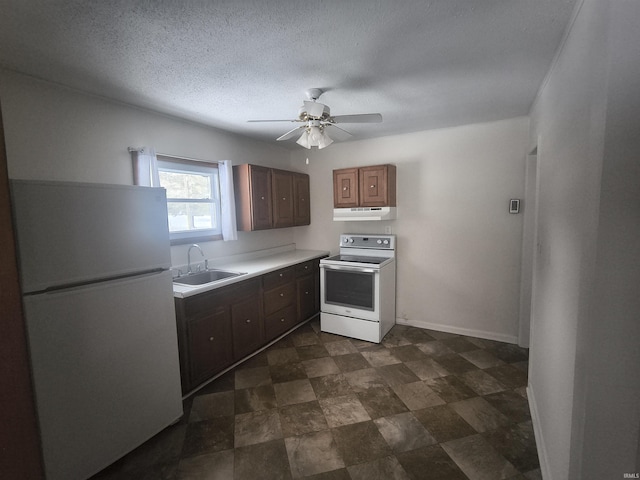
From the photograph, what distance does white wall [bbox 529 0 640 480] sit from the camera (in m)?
0.87

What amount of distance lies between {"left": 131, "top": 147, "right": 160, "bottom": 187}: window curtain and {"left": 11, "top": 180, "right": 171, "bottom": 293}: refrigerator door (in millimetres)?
685

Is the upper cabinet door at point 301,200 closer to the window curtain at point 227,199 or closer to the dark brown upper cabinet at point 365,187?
the dark brown upper cabinet at point 365,187

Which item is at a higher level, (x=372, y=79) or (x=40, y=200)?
(x=372, y=79)

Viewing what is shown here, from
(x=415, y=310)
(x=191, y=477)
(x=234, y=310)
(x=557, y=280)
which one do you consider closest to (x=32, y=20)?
(x=234, y=310)

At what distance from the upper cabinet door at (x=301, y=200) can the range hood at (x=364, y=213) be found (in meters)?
0.60

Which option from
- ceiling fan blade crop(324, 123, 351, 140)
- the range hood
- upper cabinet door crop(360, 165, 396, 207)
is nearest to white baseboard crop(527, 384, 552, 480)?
the range hood

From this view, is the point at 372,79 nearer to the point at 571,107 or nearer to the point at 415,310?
the point at 571,107

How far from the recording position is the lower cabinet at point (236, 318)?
2275 mm

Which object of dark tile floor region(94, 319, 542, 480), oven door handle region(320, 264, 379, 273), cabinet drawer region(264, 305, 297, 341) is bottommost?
dark tile floor region(94, 319, 542, 480)

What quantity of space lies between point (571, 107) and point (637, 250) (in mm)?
805

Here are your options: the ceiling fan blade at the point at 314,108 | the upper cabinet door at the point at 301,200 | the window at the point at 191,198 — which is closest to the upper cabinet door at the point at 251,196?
the window at the point at 191,198

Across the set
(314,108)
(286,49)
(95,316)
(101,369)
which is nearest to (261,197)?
(314,108)

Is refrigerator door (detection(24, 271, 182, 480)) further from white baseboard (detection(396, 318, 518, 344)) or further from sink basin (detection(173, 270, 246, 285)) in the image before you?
white baseboard (detection(396, 318, 518, 344))

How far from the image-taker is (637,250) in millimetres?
879
